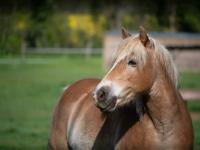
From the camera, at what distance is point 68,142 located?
25.0 feet

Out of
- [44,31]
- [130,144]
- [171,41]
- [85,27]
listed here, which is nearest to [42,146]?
[130,144]

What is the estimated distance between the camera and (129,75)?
6.03m

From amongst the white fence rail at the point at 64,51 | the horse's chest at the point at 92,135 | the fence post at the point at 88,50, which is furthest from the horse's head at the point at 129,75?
the fence post at the point at 88,50

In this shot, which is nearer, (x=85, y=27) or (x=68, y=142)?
(x=68, y=142)

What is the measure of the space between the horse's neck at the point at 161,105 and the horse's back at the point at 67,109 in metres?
1.47

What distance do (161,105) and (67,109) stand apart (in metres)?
1.91

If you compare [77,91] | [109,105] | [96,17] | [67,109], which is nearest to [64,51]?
[96,17]

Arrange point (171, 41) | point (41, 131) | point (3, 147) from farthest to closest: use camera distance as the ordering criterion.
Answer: point (171, 41) → point (41, 131) → point (3, 147)

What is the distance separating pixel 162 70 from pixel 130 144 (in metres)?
0.74

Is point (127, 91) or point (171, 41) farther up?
point (127, 91)

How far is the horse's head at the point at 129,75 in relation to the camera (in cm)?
594

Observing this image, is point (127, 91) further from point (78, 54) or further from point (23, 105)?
point (78, 54)

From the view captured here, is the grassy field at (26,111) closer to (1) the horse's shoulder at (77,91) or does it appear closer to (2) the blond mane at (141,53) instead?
(1) the horse's shoulder at (77,91)

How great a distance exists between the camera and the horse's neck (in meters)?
6.20
